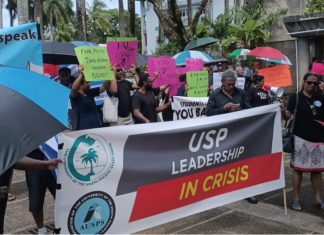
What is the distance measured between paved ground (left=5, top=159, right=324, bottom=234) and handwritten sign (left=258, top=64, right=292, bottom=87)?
188 cm

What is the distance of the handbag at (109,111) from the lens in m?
6.25

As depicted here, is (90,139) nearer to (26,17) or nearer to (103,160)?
(103,160)

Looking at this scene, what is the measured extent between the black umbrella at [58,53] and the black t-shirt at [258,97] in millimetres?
3617

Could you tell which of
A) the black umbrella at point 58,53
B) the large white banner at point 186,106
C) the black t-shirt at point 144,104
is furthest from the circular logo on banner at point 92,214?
the black umbrella at point 58,53

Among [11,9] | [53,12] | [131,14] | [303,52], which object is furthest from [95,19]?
[303,52]

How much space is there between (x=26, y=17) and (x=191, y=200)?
9.14 meters

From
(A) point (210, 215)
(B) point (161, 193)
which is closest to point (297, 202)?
(A) point (210, 215)

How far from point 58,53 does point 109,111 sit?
2806mm

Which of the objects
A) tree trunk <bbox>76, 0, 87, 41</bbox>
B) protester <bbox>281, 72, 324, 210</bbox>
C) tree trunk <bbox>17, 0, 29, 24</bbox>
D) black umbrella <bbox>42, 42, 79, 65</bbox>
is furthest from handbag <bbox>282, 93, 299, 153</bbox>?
tree trunk <bbox>76, 0, 87, 41</bbox>

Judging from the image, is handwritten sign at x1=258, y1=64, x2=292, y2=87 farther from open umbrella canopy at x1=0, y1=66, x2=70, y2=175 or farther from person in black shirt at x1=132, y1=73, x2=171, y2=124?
open umbrella canopy at x1=0, y1=66, x2=70, y2=175

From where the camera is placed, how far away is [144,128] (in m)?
3.89

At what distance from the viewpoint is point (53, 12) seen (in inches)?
2240

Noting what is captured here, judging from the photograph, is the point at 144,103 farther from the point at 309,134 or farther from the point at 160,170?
the point at 160,170

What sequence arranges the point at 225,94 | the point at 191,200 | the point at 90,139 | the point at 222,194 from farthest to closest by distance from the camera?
the point at 225,94 → the point at 222,194 → the point at 191,200 → the point at 90,139
